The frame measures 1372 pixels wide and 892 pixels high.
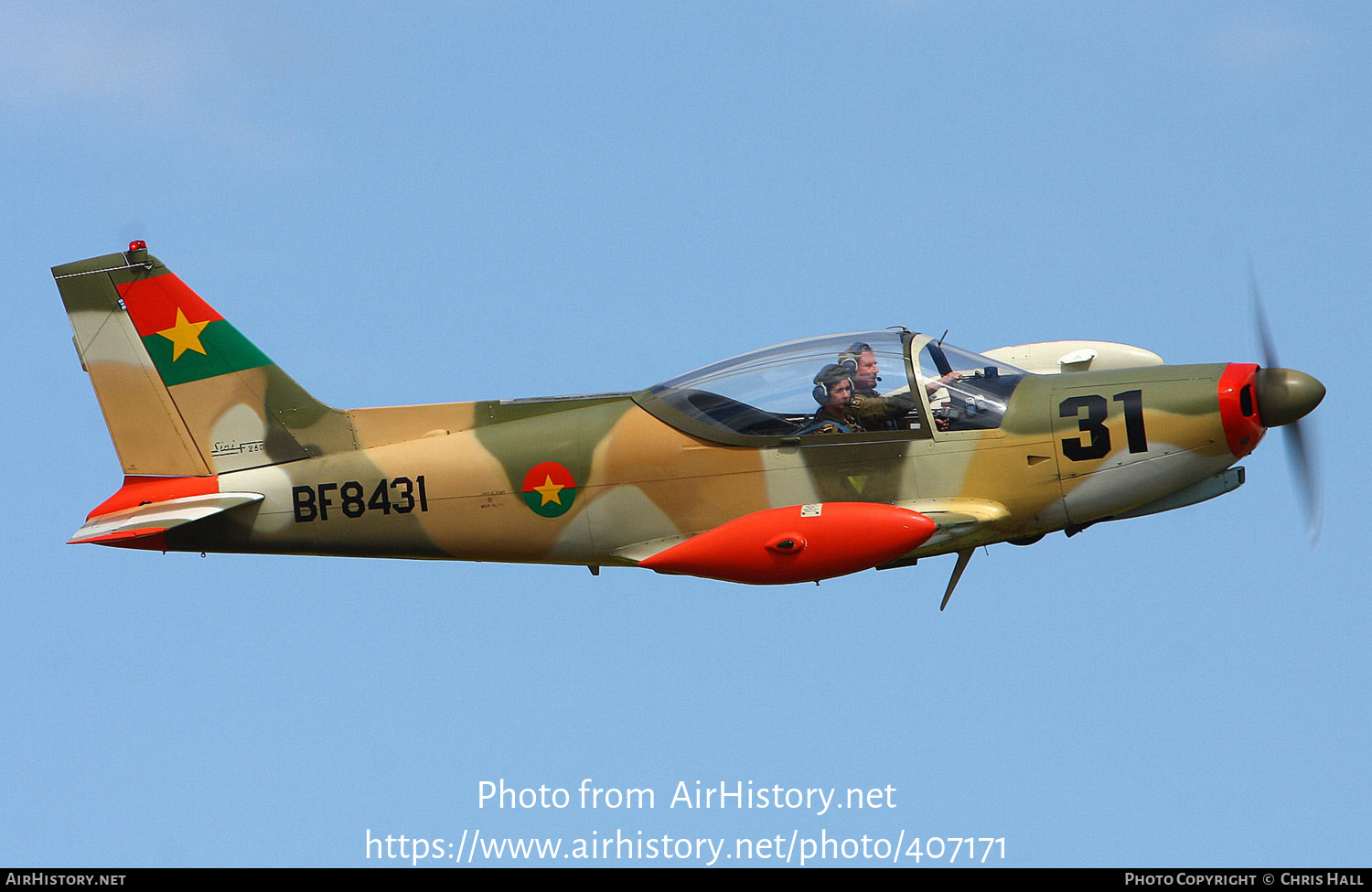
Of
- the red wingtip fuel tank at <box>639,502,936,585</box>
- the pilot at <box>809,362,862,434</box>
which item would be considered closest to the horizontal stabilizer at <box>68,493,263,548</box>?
the red wingtip fuel tank at <box>639,502,936,585</box>

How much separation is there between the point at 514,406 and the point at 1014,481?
4.85 metres

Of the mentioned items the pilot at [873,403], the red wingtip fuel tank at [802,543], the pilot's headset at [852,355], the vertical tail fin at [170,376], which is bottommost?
the red wingtip fuel tank at [802,543]

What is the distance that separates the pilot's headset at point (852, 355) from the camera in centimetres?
1413

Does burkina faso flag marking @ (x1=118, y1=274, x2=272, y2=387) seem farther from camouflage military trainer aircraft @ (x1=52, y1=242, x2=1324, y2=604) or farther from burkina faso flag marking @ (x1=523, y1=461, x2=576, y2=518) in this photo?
burkina faso flag marking @ (x1=523, y1=461, x2=576, y2=518)

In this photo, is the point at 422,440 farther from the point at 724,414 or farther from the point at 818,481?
the point at 818,481

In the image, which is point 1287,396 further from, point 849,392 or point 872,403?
point 849,392

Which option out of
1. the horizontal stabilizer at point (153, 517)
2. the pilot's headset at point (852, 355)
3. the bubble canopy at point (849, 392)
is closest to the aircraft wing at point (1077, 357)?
the bubble canopy at point (849, 392)

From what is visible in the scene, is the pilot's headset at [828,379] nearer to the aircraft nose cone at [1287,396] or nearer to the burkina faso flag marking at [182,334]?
the aircraft nose cone at [1287,396]

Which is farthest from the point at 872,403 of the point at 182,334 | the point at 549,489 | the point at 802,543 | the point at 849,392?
the point at 182,334

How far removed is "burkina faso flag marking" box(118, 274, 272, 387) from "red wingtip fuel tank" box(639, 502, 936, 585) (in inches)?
210

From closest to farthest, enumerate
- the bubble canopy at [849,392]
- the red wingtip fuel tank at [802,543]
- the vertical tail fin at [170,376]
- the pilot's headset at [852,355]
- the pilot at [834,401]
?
1. the red wingtip fuel tank at [802,543]
2. the bubble canopy at [849,392]
3. the pilot at [834,401]
4. the pilot's headset at [852,355]
5. the vertical tail fin at [170,376]

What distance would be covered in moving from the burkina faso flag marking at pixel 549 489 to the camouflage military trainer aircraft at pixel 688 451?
0.02 metres

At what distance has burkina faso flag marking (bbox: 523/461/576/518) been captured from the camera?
1451 centimetres

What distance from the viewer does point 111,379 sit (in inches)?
626
